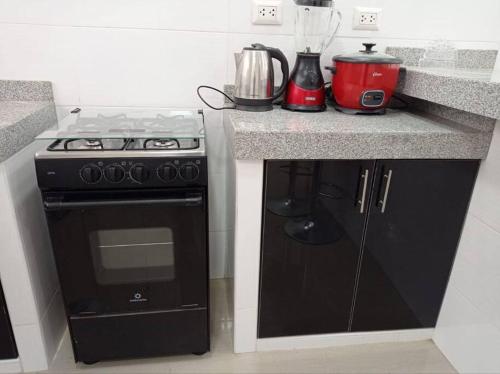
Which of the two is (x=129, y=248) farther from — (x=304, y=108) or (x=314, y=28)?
(x=314, y=28)

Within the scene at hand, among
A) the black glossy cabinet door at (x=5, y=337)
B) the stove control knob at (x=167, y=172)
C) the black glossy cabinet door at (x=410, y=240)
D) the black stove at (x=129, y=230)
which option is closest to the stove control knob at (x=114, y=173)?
the black stove at (x=129, y=230)

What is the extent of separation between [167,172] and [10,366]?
92cm

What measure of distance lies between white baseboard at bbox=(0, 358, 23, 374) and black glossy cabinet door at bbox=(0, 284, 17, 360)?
2cm

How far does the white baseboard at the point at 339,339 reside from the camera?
4.66 ft

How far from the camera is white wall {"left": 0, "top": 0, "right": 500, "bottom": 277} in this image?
4.53ft

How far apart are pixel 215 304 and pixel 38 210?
2.76 feet

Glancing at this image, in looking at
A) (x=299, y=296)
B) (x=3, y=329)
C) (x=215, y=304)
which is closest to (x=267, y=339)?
(x=299, y=296)

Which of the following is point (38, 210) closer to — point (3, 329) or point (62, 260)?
point (62, 260)

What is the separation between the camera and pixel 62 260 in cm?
115

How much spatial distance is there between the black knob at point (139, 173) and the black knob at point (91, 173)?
9 cm

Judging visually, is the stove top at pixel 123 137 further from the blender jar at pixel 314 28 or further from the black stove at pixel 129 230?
the blender jar at pixel 314 28

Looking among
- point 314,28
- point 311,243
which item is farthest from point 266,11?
point 311,243

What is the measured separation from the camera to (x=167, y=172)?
107cm

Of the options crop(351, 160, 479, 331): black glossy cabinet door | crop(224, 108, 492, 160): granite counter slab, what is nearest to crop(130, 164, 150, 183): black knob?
crop(224, 108, 492, 160): granite counter slab
